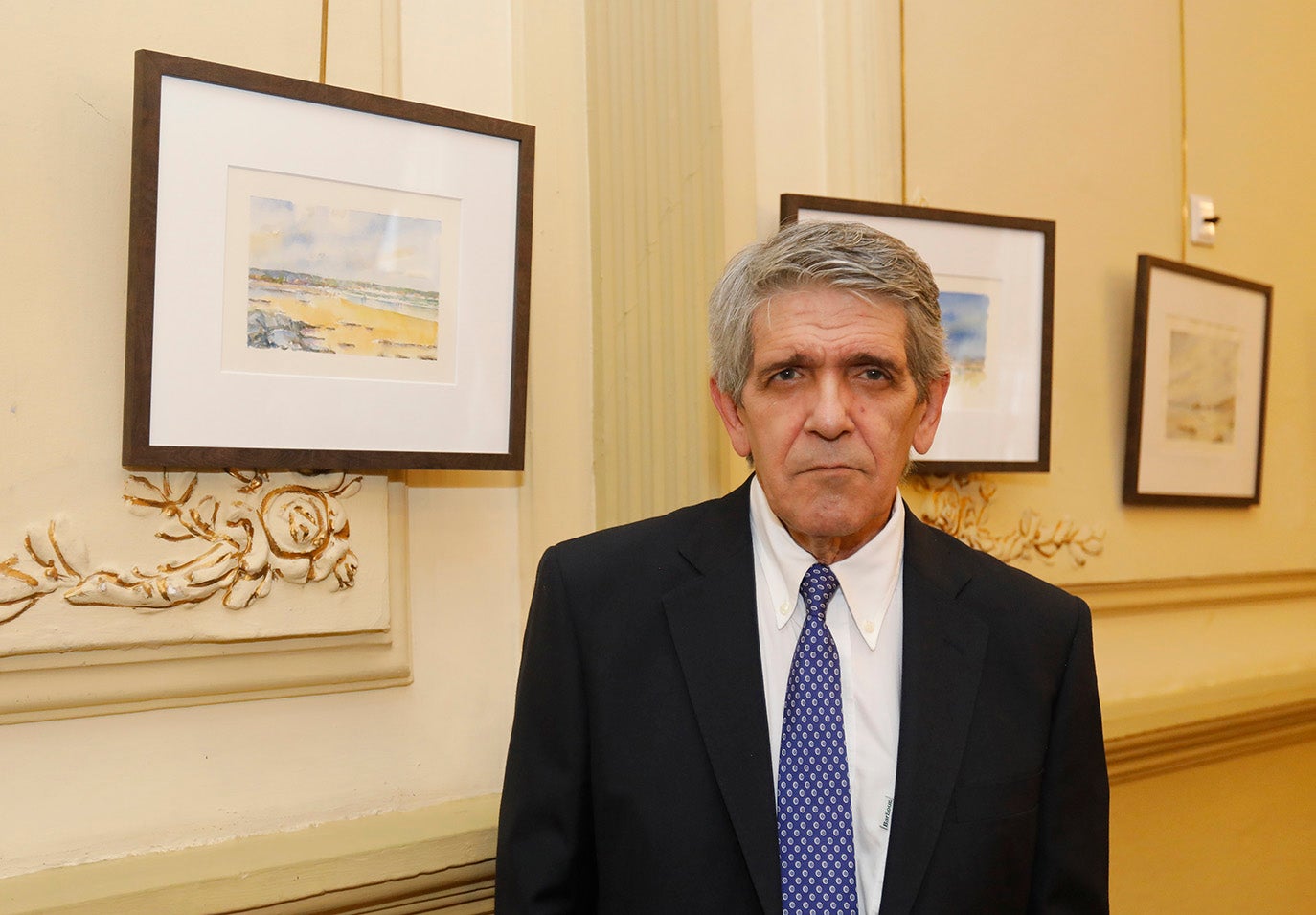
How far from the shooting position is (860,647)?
1.82m

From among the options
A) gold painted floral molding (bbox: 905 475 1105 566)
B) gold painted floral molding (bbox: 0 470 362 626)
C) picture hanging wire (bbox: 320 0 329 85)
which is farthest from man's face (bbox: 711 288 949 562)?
gold painted floral molding (bbox: 905 475 1105 566)

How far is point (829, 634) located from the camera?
1784mm

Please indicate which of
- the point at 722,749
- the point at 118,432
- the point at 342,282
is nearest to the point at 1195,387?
the point at 722,749

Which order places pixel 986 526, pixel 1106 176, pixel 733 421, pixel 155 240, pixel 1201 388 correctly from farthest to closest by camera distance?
pixel 1201 388 < pixel 1106 176 < pixel 986 526 < pixel 733 421 < pixel 155 240

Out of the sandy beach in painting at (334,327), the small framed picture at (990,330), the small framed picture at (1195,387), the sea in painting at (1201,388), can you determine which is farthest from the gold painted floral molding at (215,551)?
the sea in painting at (1201,388)

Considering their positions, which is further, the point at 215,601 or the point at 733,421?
the point at 733,421

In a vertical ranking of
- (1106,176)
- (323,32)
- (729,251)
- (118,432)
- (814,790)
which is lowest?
(814,790)

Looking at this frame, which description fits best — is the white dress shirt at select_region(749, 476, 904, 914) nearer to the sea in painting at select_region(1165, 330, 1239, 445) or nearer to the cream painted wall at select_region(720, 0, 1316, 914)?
the cream painted wall at select_region(720, 0, 1316, 914)

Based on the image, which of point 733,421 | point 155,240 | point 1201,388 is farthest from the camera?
point 1201,388

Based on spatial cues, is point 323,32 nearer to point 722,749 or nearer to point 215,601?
point 215,601

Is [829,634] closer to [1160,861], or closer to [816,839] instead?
[816,839]

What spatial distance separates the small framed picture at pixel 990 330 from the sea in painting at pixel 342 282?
112 cm

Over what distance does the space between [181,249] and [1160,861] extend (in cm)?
310

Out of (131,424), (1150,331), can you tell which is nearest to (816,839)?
(131,424)
